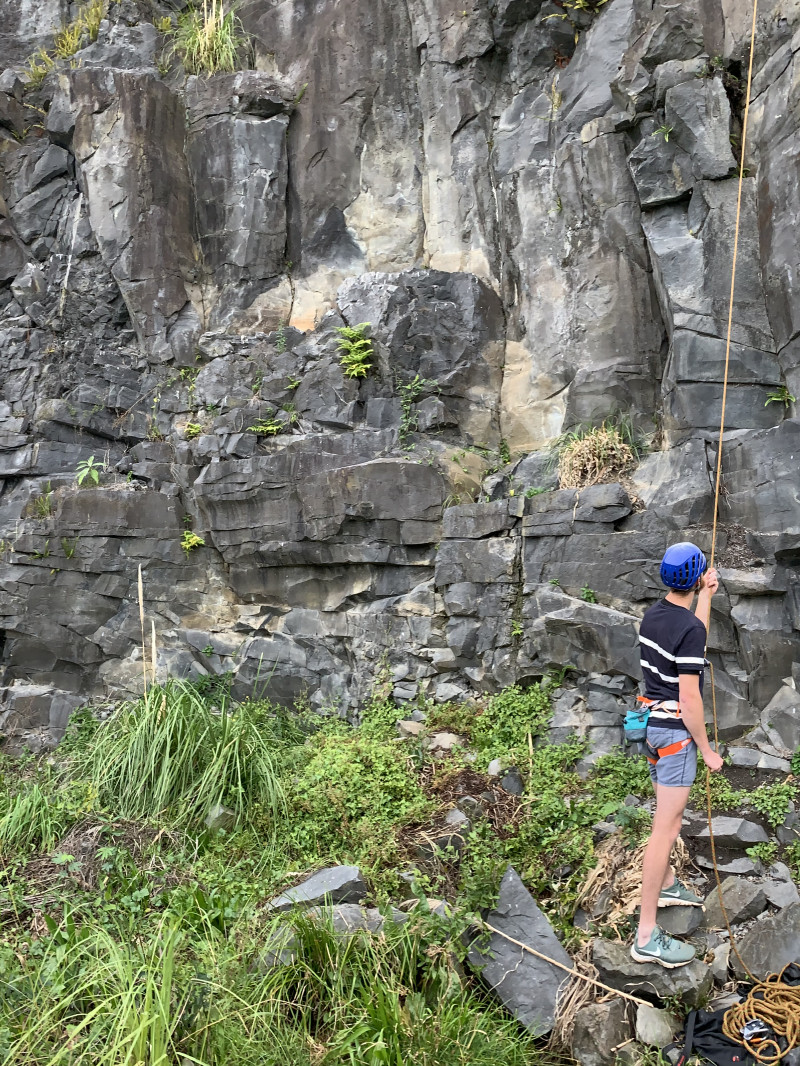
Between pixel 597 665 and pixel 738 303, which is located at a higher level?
pixel 738 303

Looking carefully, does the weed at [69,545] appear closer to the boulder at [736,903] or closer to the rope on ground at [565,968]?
the rope on ground at [565,968]

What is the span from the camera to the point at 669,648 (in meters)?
3.31

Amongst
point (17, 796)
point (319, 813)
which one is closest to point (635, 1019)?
point (319, 813)

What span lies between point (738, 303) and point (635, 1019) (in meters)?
4.72

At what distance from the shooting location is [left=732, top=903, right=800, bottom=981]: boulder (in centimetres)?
332

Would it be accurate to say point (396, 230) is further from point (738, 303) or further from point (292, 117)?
point (738, 303)

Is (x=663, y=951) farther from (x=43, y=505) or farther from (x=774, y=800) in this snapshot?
(x=43, y=505)

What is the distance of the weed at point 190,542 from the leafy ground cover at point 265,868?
1.85m

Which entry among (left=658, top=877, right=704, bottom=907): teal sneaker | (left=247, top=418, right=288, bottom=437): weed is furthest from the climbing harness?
(left=247, top=418, right=288, bottom=437): weed

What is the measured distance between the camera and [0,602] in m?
7.91

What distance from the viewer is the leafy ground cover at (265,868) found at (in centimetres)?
314

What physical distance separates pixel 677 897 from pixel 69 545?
6423 mm

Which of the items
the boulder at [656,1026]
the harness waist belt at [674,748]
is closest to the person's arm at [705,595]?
the harness waist belt at [674,748]

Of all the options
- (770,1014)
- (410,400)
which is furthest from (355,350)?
(770,1014)
